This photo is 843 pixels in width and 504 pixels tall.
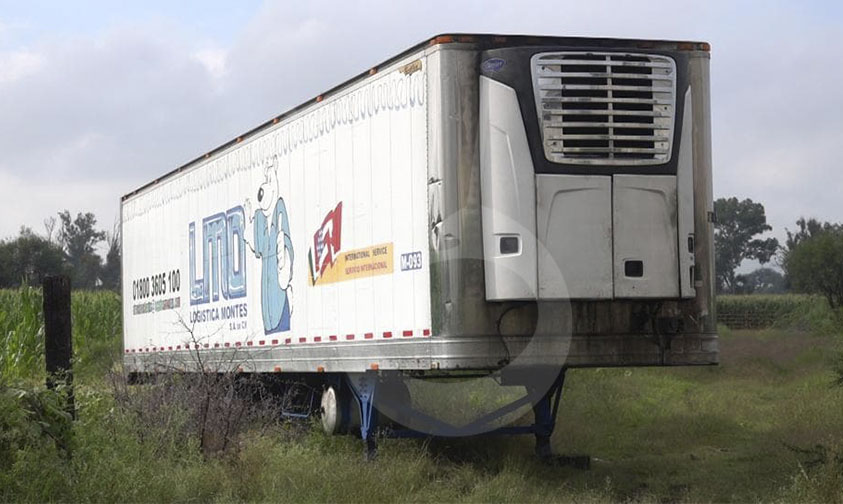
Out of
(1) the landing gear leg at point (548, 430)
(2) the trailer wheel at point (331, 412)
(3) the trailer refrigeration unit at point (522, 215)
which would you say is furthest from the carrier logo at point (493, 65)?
(2) the trailer wheel at point (331, 412)

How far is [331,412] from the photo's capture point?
1327cm

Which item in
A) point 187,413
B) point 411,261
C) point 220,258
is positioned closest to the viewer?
point 411,261

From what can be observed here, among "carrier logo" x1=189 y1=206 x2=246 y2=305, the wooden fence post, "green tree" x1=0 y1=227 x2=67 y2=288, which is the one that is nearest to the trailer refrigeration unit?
the wooden fence post

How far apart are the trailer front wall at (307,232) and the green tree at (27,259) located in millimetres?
55402

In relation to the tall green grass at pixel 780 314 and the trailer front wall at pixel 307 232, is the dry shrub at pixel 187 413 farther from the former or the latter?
the tall green grass at pixel 780 314

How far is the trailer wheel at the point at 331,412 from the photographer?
13.2 metres

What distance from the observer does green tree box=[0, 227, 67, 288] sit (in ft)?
238

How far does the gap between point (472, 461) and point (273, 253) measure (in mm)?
3554

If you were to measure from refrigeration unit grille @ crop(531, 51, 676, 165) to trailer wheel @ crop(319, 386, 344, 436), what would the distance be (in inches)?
159

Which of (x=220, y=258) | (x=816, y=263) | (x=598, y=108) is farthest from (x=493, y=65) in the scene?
(x=816, y=263)

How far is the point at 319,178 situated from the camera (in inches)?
527

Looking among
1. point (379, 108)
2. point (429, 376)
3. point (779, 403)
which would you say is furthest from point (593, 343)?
point (779, 403)

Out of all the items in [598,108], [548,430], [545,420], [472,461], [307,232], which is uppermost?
[598,108]

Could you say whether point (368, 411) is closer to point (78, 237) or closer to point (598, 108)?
point (598, 108)
